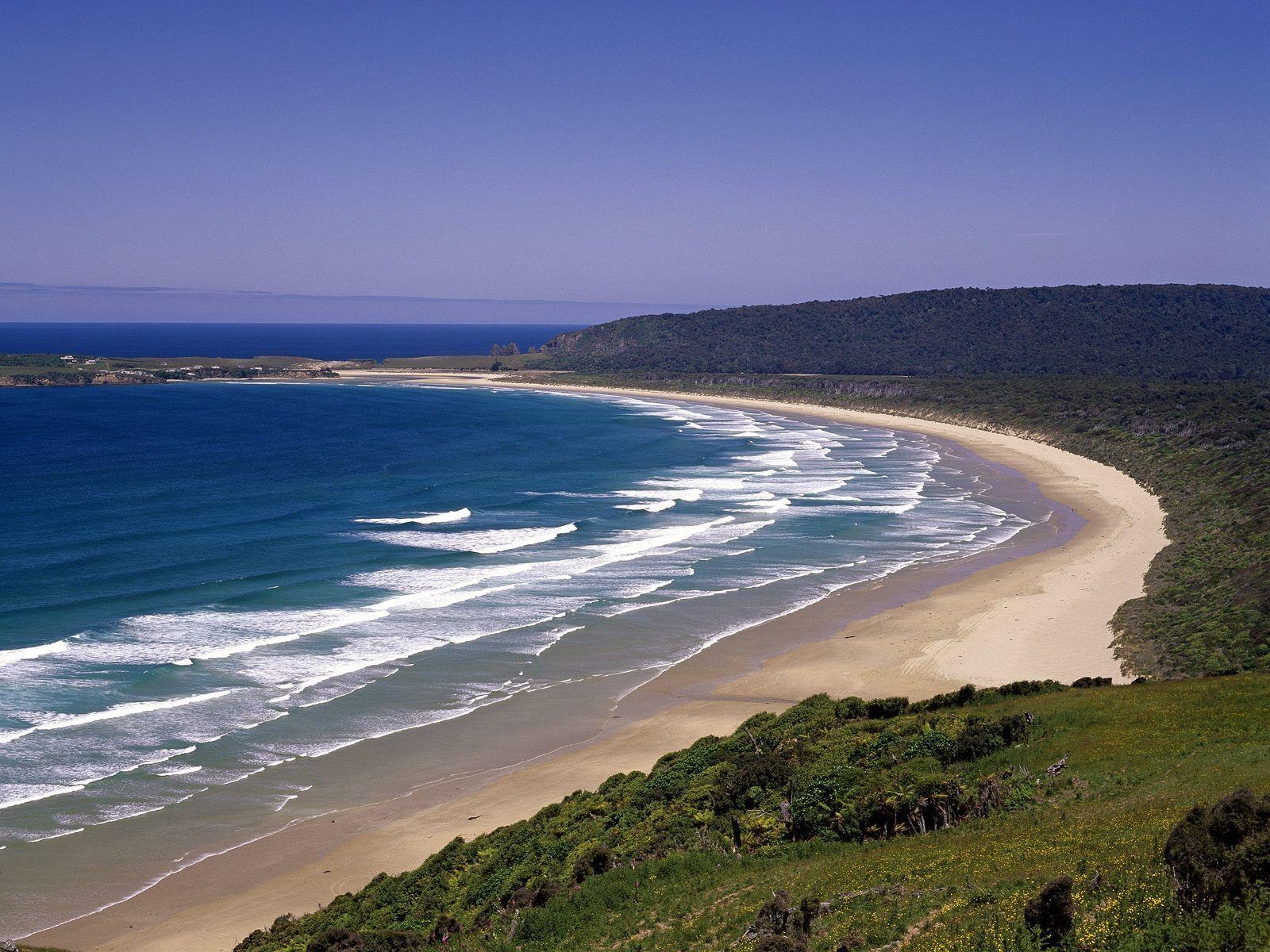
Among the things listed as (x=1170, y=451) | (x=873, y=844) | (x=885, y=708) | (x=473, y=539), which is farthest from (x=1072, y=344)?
(x=873, y=844)

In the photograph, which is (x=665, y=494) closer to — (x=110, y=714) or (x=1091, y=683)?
(x=110, y=714)

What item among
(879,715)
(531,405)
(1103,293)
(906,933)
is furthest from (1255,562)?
(1103,293)

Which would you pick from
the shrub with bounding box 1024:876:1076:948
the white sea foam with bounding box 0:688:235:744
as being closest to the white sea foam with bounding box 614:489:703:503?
the white sea foam with bounding box 0:688:235:744

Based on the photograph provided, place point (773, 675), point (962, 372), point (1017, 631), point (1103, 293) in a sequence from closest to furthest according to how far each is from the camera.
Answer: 1. point (773, 675)
2. point (1017, 631)
3. point (962, 372)
4. point (1103, 293)

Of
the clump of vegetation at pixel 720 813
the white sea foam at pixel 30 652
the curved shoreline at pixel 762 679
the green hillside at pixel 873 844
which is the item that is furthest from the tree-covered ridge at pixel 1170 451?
the white sea foam at pixel 30 652

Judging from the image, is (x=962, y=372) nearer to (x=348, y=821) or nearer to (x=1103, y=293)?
(x=1103, y=293)

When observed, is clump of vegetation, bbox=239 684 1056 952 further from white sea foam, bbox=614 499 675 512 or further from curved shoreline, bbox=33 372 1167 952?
white sea foam, bbox=614 499 675 512
